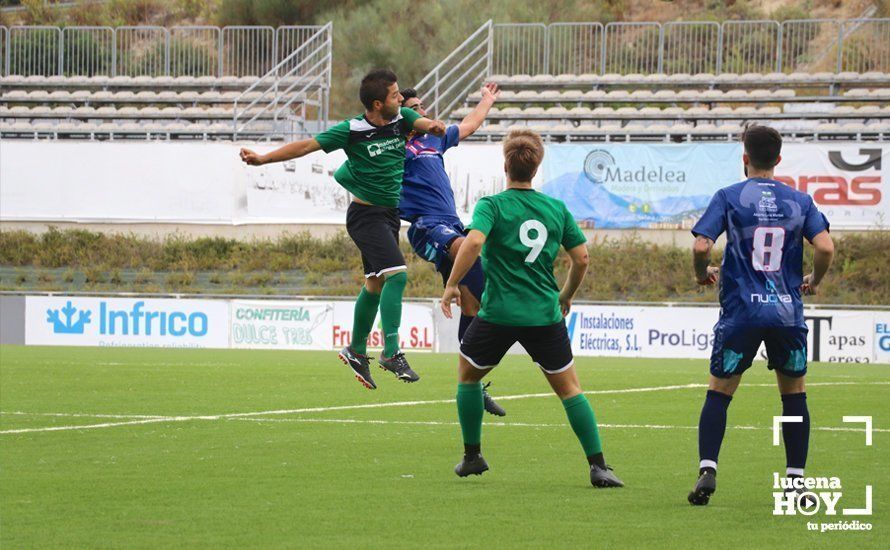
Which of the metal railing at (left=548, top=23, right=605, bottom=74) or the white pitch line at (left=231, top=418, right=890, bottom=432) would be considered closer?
the white pitch line at (left=231, top=418, right=890, bottom=432)

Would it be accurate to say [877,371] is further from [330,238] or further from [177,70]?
[177,70]

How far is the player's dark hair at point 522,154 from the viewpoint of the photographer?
293 inches

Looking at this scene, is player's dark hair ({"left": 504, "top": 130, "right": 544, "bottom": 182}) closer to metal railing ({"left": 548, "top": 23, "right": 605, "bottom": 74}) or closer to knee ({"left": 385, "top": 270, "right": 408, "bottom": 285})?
knee ({"left": 385, "top": 270, "right": 408, "bottom": 285})

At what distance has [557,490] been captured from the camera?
24.5 ft

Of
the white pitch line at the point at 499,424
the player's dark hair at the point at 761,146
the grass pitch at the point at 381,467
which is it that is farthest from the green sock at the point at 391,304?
the player's dark hair at the point at 761,146

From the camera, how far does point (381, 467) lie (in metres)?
8.40

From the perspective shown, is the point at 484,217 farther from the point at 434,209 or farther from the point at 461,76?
the point at 461,76

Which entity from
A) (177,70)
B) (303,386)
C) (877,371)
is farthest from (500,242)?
(177,70)

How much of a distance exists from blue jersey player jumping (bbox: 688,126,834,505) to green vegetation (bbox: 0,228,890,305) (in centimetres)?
2260

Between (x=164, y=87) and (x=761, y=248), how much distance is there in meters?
34.0

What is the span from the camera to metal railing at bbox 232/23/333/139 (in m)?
35.9

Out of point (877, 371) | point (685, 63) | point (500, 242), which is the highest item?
point (685, 63)

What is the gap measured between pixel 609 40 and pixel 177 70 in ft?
45.0

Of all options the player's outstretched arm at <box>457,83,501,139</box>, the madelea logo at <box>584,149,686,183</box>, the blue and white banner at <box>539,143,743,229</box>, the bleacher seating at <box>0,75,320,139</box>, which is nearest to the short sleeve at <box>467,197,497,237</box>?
the player's outstretched arm at <box>457,83,501,139</box>
